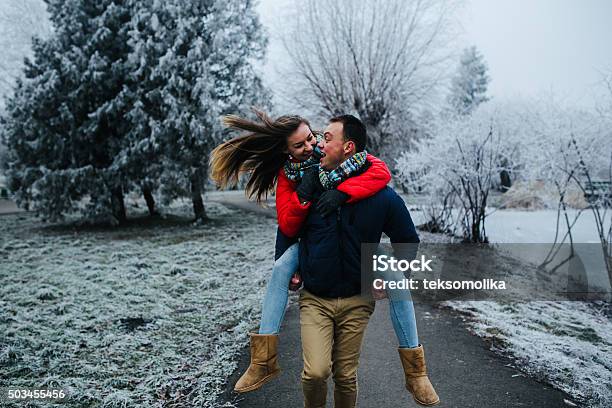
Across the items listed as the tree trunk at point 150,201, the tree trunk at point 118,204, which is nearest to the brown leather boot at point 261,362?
the tree trunk at point 118,204

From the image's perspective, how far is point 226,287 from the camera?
6922 mm

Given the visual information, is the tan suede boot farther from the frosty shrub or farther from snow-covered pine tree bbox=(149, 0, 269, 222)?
snow-covered pine tree bbox=(149, 0, 269, 222)

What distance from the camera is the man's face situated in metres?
2.51

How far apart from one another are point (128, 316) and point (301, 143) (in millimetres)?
3825

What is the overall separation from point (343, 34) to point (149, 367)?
13.8 meters

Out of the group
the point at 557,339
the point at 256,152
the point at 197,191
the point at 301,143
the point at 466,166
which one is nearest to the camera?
the point at 301,143

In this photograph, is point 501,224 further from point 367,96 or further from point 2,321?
point 2,321

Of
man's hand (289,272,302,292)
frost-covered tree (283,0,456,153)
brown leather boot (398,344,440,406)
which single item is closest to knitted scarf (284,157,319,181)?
man's hand (289,272,302,292)

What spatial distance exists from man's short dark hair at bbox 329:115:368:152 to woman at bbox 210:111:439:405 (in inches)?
4.6

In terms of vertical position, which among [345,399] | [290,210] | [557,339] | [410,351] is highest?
[290,210]

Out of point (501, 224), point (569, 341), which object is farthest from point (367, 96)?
point (569, 341)

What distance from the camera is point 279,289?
105 inches

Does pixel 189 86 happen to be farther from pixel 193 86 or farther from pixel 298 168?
pixel 298 168

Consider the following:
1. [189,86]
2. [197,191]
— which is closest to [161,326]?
[189,86]
